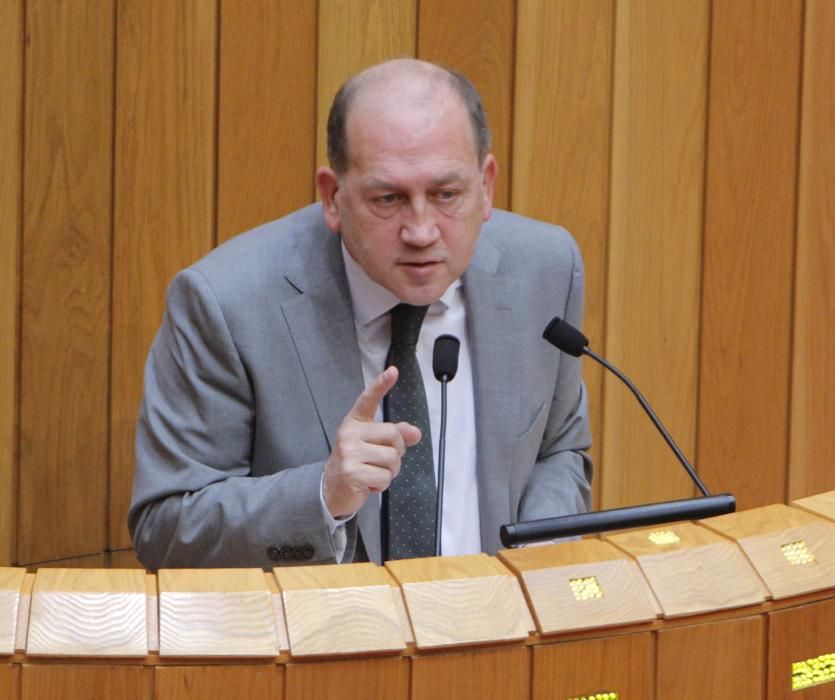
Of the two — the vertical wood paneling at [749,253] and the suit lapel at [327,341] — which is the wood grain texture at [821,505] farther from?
the vertical wood paneling at [749,253]

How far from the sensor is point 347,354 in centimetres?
196

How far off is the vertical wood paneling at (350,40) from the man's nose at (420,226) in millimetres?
870

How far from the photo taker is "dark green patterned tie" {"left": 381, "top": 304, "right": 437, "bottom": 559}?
6.23 ft

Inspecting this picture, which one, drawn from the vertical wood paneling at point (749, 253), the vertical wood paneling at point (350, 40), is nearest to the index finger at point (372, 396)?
the vertical wood paneling at point (350, 40)

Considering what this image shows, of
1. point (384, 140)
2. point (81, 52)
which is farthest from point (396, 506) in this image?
point (81, 52)

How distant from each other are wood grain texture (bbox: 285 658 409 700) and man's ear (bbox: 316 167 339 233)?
0.92 meters

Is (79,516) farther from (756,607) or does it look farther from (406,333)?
(756,607)

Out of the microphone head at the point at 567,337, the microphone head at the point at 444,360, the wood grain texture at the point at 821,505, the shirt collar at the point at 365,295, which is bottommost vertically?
the wood grain texture at the point at 821,505

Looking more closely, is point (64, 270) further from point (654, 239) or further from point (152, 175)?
point (654, 239)

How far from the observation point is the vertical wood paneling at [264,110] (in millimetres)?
2633

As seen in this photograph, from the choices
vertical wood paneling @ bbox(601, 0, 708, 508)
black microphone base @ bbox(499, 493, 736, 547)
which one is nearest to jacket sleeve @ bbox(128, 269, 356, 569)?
black microphone base @ bbox(499, 493, 736, 547)

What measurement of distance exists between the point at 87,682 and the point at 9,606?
8 centimetres

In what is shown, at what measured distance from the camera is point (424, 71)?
193 cm

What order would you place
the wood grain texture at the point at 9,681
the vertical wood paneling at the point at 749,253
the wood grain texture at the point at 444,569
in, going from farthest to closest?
1. the vertical wood paneling at the point at 749,253
2. the wood grain texture at the point at 444,569
3. the wood grain texture at the point at 9,681
